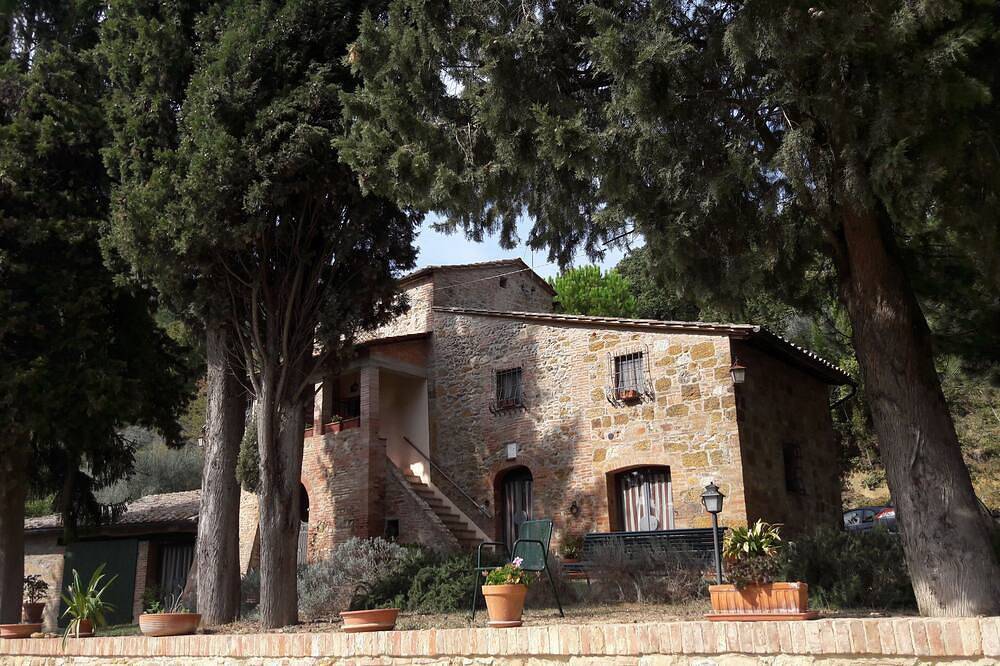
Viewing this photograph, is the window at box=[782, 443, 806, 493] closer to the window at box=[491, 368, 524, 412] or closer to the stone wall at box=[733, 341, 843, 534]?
the stone wall at box=[733, 341, 843, 534]

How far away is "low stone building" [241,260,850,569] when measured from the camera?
14.5 meters

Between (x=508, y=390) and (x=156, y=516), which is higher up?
(x=508, y=390)

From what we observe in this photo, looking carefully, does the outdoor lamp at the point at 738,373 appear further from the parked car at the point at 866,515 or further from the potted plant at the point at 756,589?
the parked car at the point at 866,515

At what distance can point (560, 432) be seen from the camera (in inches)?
633

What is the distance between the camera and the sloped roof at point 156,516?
18.5 m

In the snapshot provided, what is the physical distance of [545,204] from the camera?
28.9 ft

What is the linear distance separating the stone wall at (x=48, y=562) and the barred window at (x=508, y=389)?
A: 36.3 ft

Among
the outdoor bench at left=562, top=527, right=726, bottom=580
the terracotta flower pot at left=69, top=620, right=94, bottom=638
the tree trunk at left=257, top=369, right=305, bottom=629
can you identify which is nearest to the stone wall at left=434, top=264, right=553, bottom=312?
the outdoor bench at left=562, top=527, right=726, bottom=580

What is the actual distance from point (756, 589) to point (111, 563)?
17544 millimetres

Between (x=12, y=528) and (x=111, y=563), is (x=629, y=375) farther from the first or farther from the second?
(x=111, y=563)

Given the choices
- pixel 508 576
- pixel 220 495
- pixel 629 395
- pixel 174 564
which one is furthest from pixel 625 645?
pixel 174 564

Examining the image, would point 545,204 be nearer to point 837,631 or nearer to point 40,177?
point 837,631

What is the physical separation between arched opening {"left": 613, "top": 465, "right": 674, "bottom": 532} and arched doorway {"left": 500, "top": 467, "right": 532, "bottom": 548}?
217 centimetres

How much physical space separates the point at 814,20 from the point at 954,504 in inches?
157
